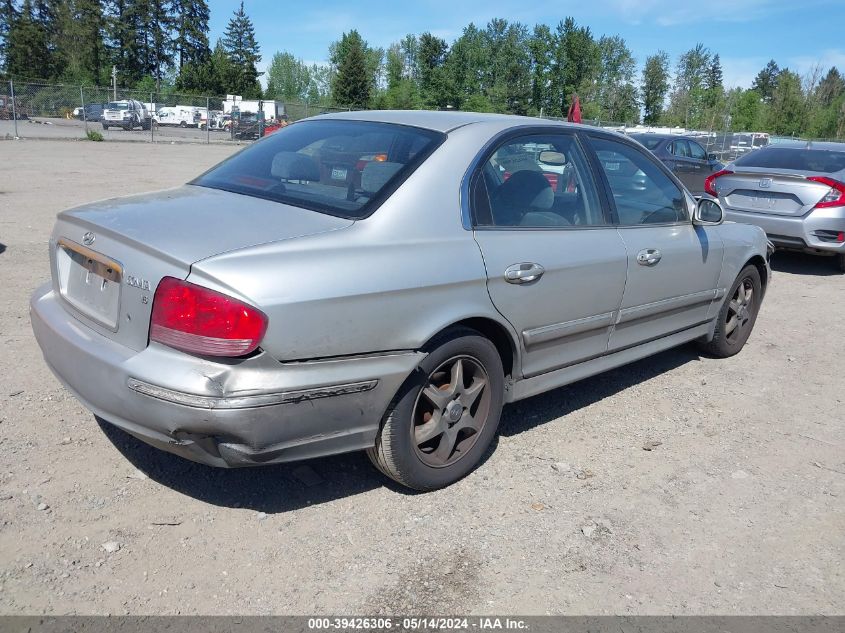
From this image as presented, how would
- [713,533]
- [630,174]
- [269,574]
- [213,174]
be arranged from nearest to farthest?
[269,574], [713,533], [213,174], [630,174]

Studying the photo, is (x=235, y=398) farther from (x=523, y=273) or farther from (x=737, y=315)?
(x=737, y=315)

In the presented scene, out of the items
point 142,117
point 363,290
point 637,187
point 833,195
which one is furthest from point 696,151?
point 142,117

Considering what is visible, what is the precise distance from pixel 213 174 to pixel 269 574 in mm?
2100

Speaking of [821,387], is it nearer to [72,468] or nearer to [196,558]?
[196,558]

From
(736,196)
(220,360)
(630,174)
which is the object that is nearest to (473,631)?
(220,360)

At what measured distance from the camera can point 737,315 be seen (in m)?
5.56

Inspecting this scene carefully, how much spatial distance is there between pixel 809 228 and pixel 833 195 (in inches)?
18.5

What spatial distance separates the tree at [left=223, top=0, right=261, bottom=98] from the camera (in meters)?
83.4

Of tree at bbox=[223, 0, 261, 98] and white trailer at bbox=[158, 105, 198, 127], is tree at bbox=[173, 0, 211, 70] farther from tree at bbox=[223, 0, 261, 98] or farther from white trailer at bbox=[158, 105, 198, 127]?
white trailer at bbox=[158, 105, 198, 127]

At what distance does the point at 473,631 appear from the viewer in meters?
2.50

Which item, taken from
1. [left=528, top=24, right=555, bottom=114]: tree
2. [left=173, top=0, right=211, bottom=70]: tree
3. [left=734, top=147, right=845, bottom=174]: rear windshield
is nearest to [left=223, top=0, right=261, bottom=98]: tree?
[left=173, top=0, right=211, bottom=70]: tree

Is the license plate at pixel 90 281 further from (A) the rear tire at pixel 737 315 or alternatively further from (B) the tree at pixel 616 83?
(B) the tree at pixel 616 83

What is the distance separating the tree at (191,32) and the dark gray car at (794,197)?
87221 millimetres

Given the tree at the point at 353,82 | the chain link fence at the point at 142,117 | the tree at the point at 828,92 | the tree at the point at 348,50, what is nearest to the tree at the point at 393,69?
the tree at the point at 348,50
